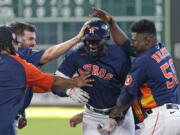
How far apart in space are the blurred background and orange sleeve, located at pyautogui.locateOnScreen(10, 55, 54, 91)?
1045 centimetres

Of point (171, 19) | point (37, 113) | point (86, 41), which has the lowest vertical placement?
point (37, 113)

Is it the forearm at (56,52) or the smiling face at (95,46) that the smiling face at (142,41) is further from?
the forearm at (56,52)

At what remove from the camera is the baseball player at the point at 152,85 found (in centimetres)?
665

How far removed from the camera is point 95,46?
287 inches

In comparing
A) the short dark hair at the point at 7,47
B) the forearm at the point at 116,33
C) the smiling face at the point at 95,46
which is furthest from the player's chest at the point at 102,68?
the short dark hair at the point at 7,47

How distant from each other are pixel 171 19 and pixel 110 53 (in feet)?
31.6

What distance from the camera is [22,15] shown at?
18.1 metres

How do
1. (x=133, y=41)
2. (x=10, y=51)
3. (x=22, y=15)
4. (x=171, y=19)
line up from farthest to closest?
(x=22, y=15) → (x=171, y=19) → (x=133, y=41) → (x=10, y=51)

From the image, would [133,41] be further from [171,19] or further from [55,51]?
[171,19]

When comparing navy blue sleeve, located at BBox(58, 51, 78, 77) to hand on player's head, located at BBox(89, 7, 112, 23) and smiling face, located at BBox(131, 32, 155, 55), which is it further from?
→ smiling face, located at BBox(131, 32, 155, 55)

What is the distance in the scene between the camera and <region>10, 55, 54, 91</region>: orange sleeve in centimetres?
635

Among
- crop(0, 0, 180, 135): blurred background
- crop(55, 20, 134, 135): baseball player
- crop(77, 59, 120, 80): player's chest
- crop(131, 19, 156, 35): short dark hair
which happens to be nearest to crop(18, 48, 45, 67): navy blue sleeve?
crop(55, 20, 134, 135): baseball player

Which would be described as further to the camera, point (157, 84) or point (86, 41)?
point (86, 41)

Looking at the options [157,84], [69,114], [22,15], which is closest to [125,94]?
[157,84]
